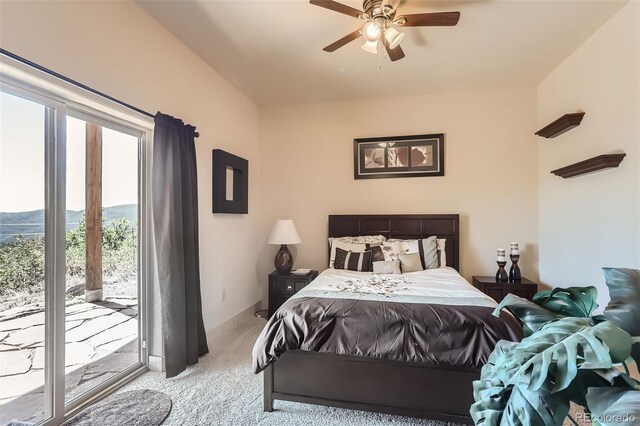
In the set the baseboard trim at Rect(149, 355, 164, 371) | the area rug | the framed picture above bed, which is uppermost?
the framed picture above bed

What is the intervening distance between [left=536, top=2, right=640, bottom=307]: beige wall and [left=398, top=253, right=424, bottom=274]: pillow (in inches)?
59.0

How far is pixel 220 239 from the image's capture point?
3.29m

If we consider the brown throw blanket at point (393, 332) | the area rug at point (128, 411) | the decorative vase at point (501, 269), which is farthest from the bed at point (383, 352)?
the decorative vase at point (501, 269)

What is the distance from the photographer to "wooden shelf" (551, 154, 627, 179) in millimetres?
2300

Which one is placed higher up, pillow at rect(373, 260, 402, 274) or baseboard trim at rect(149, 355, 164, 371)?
pillow at rect(373, 260, 402, 274)

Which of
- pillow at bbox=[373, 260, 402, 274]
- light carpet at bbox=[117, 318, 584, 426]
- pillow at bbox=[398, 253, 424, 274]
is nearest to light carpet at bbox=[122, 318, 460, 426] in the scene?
light carpet at bbox=[117, 318, 584, 426]

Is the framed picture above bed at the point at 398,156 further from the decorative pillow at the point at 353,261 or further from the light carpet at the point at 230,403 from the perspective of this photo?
the light carpet at the point at 230,403

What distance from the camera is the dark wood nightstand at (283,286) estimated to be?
360 cm

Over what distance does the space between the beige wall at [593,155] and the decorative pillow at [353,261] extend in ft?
6.82

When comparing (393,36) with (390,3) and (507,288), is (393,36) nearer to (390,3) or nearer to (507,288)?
(390,3)

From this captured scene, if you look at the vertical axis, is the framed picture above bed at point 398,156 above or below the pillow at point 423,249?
above

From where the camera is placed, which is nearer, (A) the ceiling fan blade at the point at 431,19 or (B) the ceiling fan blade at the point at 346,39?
(A) the ceiling fan blade at the point at 431,19

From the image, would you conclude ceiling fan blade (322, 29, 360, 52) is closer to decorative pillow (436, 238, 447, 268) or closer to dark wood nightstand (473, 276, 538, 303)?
decorative pillow (436, 238, 447, 268)

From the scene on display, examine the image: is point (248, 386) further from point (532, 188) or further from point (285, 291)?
point (532, 188)
